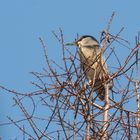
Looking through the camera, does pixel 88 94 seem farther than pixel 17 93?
No

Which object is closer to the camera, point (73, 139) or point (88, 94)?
point (73, 139)

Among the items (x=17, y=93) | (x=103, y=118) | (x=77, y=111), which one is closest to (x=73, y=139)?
(x=77, y=111)

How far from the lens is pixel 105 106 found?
4578 millimetres

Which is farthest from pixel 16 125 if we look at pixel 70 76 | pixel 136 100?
pixel 136 100

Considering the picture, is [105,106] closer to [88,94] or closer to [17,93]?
[88,94]

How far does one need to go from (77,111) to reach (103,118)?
37 cm

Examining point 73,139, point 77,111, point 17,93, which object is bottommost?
point 73,139

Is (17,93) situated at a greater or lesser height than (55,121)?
greater

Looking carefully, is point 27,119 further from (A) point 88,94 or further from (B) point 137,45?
(B) point 137,45

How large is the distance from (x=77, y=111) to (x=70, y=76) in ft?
1.14

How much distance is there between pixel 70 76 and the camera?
→ 14.3ft

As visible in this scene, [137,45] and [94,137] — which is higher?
[137,45]

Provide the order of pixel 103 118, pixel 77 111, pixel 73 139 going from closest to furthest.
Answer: pixel 73 139 → pixel 77 111 → pixel 103 118

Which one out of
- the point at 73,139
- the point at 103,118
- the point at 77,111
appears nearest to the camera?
the point at 73,139
